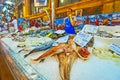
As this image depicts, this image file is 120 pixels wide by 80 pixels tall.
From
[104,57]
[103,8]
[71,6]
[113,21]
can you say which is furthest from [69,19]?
[104,57]

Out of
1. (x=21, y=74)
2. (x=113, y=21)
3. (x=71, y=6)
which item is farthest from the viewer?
(x=71, y=6)

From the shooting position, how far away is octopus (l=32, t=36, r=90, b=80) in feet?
2.81

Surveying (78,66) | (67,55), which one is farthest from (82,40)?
(78,66)

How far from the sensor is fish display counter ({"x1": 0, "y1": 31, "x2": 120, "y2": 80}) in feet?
2.58

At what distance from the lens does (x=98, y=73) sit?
78 cm

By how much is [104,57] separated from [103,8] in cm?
106

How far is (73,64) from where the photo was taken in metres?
0.90

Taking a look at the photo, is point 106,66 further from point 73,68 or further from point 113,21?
point 113,21

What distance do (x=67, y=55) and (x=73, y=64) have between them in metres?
0.10

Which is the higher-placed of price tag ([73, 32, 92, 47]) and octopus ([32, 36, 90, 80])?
price tag ([73, 32, 92, 47])

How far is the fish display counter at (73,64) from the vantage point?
79 centimetres

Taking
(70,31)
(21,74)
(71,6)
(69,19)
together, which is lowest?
(21,74)

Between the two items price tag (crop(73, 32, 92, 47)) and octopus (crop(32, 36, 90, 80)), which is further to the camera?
price tag (crop(73, 32, 92, 47))

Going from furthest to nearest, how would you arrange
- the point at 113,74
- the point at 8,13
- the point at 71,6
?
1. the point at 8,13
2. the point at 71,6
3. the point at 113,74
